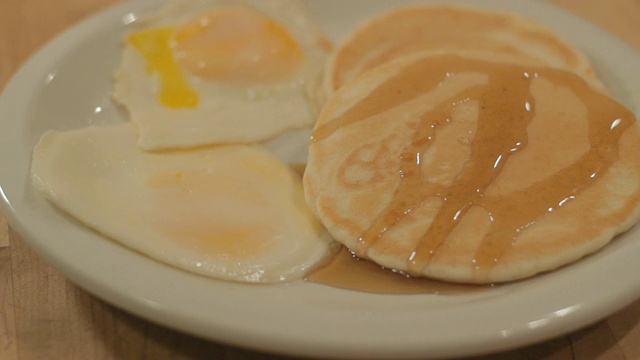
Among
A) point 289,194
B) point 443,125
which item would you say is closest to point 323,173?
point 289,194

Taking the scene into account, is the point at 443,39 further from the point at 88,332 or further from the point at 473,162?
the point at 88,332

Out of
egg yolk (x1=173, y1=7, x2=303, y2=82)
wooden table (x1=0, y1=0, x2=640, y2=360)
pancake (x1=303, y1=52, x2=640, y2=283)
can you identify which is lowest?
wooden table (x1=0, y1=0, x2=640, y2=360)

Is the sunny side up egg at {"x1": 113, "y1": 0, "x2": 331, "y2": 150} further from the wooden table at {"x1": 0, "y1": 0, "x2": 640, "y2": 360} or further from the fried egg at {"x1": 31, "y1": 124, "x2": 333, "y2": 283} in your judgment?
the wooden table at {"x1": 0, "y1": 0, "x2": 640, "y2": 360}

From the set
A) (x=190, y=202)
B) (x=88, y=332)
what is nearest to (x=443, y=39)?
(x=190, y=202)

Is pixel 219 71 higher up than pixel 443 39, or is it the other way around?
pixel 443 39

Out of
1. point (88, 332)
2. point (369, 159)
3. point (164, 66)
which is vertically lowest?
point (88, 332)

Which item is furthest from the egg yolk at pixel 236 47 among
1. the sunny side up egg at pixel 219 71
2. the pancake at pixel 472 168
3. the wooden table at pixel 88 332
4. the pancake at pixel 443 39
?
the wooden table at pixel 88 332

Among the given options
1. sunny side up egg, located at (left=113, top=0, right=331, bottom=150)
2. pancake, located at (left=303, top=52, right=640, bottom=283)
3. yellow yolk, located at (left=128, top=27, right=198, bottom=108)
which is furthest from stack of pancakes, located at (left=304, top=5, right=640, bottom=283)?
yellow yolk, located at (left=128, top=27, right=198, bottom=108)
